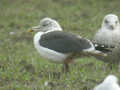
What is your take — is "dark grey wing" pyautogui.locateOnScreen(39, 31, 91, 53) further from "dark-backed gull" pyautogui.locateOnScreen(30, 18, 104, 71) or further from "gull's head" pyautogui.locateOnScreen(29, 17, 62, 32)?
"gull's head" pyautogui.locateOnScreen(29, 17, 62, 32)

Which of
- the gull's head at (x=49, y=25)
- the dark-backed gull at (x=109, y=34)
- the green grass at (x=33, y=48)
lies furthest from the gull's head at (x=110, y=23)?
the gull's head at (x=49, y=25)

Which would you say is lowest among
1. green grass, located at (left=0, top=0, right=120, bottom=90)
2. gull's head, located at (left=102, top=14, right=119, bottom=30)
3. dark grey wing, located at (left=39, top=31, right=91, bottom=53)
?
green grass, located at (left=0, top=0, right=120, bottom=90)

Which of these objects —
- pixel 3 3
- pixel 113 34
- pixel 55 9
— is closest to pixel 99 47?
pixel 113 34

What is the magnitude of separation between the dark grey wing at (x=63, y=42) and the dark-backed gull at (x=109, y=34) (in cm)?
72

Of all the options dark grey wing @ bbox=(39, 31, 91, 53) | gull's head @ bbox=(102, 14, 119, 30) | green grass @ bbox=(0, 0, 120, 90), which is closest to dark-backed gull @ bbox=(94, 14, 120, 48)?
gull's head @ bbox=(102, 14, 119, 30)

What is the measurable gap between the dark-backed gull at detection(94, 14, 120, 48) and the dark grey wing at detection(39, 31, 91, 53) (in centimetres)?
72

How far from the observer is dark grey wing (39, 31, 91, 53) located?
6594 mm

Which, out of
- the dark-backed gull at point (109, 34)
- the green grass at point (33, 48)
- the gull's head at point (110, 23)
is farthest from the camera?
the gull's head at point (110, 23)

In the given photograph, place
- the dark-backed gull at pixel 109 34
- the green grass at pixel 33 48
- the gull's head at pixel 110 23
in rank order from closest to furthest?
the green grass at pixel 33 48 < the dark-backed gull at pixel 109 34 < the gull's head at pixel 110 23

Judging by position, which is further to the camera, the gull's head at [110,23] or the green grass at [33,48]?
the gull's head at [110,23]

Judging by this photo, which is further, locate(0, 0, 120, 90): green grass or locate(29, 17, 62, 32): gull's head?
locate(29, 17, 62, 32): gull's head

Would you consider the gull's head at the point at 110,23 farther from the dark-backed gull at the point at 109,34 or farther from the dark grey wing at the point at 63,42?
the dark grey wing at the point at 63,42

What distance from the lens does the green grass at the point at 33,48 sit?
656cm

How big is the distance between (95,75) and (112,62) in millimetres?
921
